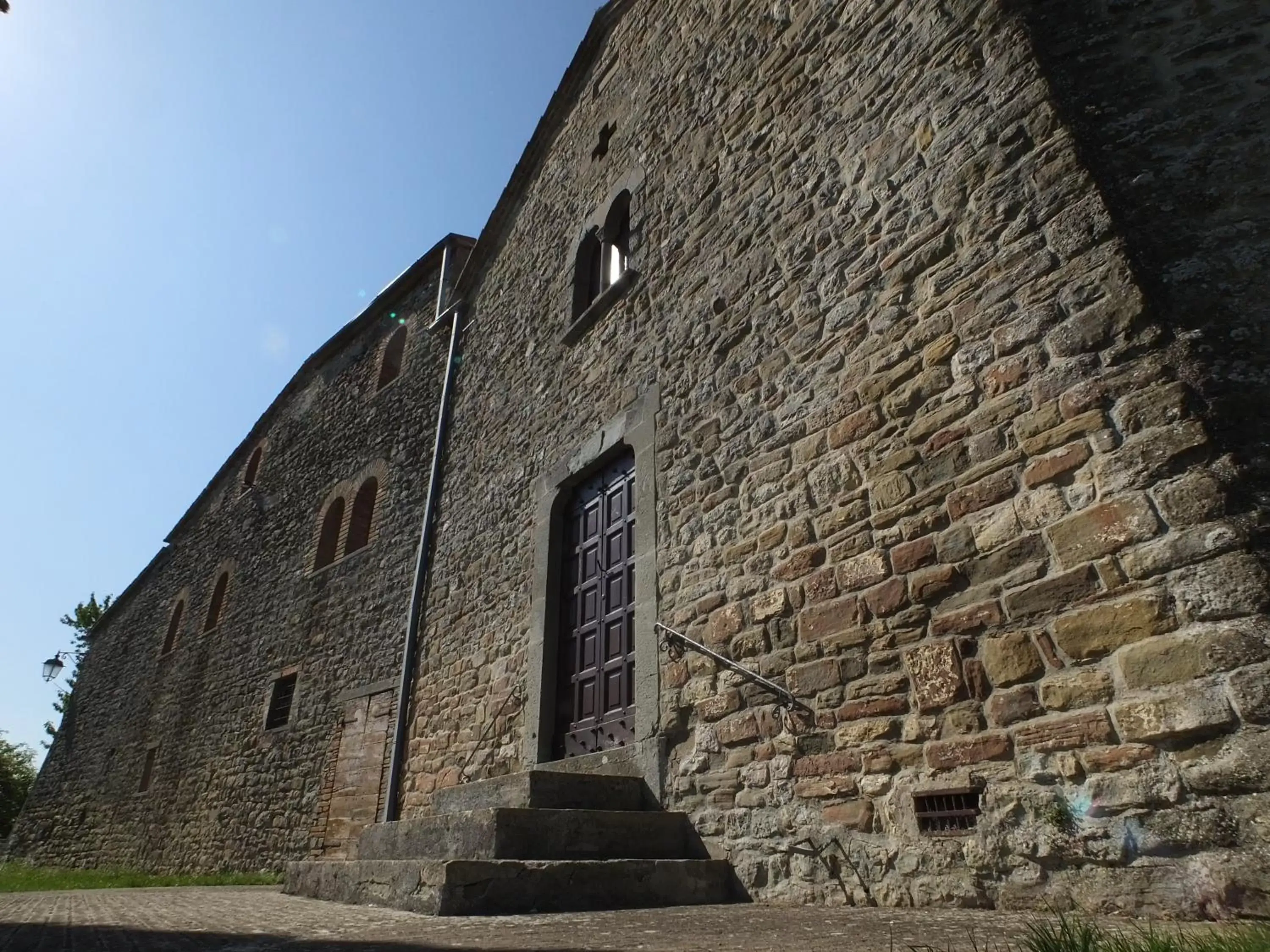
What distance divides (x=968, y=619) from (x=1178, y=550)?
0.78 metres

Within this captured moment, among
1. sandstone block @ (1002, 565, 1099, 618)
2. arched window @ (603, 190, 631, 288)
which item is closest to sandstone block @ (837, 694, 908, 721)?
sandstone block @ (1002, 565, 1099, 618)

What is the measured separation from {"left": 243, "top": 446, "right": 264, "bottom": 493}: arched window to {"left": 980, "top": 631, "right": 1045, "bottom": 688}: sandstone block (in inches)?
553

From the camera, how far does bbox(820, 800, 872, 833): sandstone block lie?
313 cm

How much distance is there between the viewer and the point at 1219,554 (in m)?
2.38

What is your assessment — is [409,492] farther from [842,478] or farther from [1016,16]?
[1016,16]

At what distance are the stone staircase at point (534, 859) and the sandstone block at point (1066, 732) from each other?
1.62 meters

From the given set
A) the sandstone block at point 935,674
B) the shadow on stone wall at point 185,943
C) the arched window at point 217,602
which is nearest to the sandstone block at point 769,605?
the sandstone block at point 935,674

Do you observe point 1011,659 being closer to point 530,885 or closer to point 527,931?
point 527,931

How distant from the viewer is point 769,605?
3.95m

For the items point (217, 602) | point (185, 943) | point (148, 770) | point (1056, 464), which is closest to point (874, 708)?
point (1056, 464)

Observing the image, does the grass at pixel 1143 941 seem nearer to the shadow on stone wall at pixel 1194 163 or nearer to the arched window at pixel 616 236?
the shadow on stone wall at pixel 1194 163

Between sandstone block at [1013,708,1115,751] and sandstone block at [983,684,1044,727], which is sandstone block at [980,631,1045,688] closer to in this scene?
sandstone block at [983,684,1044,727]

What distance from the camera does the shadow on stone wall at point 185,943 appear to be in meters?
2.12

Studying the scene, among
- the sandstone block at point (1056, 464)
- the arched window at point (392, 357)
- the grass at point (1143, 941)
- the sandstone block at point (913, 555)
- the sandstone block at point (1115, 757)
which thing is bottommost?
A: the grass at point (1143, 941)
